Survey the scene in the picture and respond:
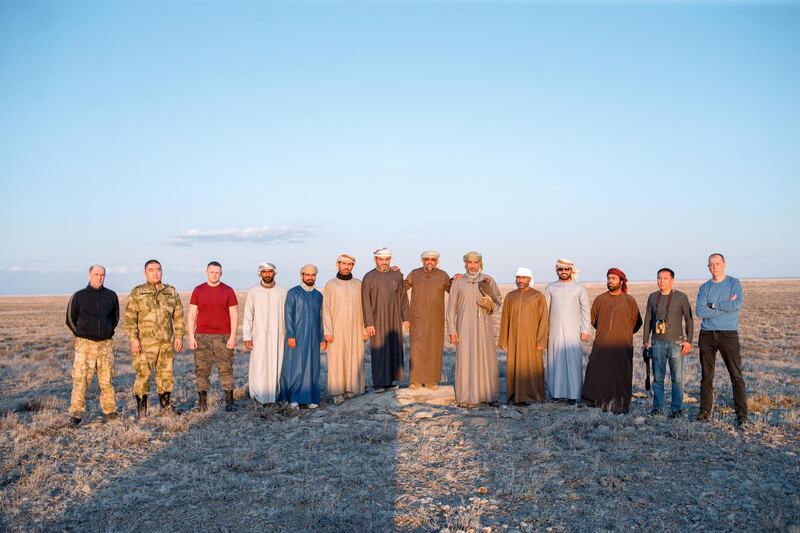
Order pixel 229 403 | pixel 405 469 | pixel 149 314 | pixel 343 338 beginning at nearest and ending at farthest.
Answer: pixel 405 469 → pixel 149 314 → pixel 229 403 → pixel 343 338

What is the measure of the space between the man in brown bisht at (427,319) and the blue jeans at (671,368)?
111 inches

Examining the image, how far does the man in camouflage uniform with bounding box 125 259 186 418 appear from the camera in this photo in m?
7.86

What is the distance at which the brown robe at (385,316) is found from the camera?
8.77 m

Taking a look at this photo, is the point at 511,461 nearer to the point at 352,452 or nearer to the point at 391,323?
the point at 352,452

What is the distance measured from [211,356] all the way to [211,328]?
0.41 m

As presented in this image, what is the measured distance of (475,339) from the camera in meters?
8.18

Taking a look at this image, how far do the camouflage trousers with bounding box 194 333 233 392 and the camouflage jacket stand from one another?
431 mm

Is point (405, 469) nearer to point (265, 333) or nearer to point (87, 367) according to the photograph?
point (265, 333)

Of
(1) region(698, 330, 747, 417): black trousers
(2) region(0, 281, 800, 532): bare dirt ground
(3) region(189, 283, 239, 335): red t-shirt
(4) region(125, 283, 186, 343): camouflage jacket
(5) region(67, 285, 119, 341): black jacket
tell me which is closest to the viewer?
(2) region(0, 281, 800, 532): bare dirt ground

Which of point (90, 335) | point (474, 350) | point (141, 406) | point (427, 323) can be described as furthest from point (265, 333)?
point (474, 350)

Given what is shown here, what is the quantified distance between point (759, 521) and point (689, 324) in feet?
10.4

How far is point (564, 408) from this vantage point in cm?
772

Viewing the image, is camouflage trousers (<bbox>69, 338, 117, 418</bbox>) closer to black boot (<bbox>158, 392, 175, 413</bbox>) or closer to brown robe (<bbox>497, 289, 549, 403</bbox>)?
black boot (<bbox>158, 392, 175, 413</bbox>)

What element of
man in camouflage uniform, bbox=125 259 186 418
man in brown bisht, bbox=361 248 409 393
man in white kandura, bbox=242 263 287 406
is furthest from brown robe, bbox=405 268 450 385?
man in camouflage uniform, bbox=125 259 186 418
